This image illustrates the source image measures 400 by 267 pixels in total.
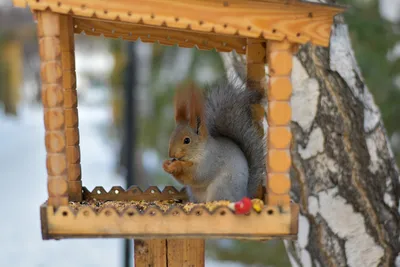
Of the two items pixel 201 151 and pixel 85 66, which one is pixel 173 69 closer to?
pixel 201 151

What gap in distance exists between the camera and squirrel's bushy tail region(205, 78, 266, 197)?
1.26 m

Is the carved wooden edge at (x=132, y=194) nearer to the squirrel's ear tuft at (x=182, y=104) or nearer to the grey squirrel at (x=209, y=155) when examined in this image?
the grey squirrel at (x=209, y=155)

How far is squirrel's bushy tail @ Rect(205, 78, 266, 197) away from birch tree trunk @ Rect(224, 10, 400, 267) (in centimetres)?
23

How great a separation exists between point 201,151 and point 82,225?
0.28 meters

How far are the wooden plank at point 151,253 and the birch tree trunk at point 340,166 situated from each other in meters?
0.47

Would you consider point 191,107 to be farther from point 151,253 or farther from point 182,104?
point 151,253

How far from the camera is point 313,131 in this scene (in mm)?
1520

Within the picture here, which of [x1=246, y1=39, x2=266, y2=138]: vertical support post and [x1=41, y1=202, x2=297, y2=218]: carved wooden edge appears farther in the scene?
[x1=246, y1=39, x2=266, y2=138]: vertical support post

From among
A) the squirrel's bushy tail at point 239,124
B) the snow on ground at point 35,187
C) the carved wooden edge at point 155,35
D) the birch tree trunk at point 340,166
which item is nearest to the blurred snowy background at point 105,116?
the snow on ground at point 35,187

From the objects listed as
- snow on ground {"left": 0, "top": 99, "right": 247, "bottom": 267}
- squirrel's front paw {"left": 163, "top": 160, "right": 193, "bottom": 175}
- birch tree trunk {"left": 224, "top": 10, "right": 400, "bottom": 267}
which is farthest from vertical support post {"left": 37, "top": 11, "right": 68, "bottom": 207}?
snow on ground {"left": 0, "top": 99, "right": 247, "bottom": 267}

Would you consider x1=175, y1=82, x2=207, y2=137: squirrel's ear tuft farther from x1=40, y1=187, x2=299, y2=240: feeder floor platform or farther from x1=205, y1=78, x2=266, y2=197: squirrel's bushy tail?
x1=40, y1=187, x2=299, y2=240: feeder floor platform

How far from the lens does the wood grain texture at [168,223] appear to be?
3.30 feet

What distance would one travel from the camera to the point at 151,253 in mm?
1196

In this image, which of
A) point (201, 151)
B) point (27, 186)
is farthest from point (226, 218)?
point (27, 186)
